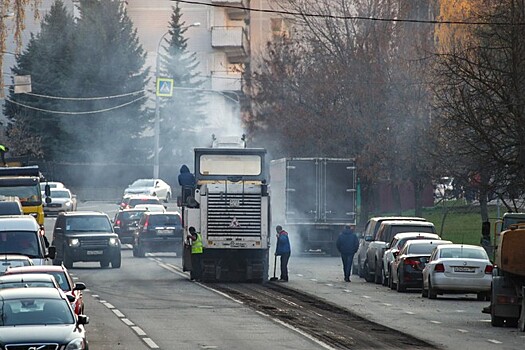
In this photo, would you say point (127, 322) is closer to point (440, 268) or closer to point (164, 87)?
point (440, 268)

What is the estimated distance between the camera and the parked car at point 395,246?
37062 millimetres

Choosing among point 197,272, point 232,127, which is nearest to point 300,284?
point 197,272

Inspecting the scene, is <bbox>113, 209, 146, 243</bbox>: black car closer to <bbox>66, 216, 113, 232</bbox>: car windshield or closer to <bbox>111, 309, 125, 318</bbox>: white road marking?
<bbox>66, 216, 113, 232</bbox>: car windshield

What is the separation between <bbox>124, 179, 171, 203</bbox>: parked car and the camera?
80.0 meters

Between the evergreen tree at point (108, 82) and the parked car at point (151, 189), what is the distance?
625 inches

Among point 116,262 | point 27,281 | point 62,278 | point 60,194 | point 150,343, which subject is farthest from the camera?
point 60,194

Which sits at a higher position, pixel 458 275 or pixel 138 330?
pixel 458 275

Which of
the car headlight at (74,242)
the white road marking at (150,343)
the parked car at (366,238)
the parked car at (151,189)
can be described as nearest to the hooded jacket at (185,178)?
the parked car at (366,238)

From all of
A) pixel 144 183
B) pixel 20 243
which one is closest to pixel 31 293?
pixel 20 243

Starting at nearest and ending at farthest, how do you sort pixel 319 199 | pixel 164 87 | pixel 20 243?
pixel 20 243 → pixel 319 199 → pixel 164 87

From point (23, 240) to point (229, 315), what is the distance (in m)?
6.87

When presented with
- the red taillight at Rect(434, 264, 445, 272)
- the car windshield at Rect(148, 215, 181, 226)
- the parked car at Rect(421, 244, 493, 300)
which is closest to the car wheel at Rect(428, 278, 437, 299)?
the parked car at Rect(421, 244, 493, 300)

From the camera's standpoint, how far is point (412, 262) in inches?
1382

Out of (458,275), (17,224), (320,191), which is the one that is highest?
(320,191)
